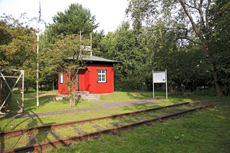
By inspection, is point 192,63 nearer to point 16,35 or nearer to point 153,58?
point 153,58

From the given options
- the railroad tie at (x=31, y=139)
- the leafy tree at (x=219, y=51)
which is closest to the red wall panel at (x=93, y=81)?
the leafy tree at (x=219, y=51)

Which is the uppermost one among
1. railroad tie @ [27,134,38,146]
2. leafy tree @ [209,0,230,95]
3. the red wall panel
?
leafy tree @ [209,0,230,95]

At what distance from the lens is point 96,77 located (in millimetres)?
17969

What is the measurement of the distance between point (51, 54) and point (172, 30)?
40.5 ft

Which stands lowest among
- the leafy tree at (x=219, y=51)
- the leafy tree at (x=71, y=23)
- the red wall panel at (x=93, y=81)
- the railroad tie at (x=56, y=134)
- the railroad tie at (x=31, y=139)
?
the railroad tie at (x=31, y=139)

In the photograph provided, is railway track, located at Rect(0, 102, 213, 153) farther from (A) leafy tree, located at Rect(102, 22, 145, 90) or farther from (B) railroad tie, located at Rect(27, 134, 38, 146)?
(A) leafy tree, located at Rect(102, 22, 145, 90)

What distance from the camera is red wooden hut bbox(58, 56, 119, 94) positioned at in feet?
57.8

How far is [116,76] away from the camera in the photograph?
30.2 meters

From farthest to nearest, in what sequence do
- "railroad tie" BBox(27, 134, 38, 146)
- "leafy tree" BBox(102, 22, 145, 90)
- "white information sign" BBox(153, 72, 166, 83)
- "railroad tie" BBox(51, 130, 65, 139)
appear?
1. "leafy tree" BBox(102, 22, 145, 90)
2. "white information sign" BBox(153, 72, 166, 83)
3. "railroad tie" BBox(51, 130, 65, 139)
4. "railroad tie" BBox(27, 134, 38, 146)

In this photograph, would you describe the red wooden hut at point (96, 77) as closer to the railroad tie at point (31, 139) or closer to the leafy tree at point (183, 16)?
the leafy tree at point (183, 16)

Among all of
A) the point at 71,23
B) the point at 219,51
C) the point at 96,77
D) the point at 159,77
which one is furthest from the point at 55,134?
the point at 71,23

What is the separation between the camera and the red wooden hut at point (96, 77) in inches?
693

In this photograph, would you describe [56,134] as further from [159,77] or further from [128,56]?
[128,56]

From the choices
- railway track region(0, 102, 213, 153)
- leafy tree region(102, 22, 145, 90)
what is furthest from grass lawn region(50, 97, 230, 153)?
leafy tree region(102, 22, 145, 90)
